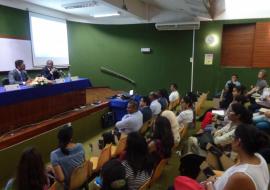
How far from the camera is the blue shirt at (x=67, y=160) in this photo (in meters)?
2.22

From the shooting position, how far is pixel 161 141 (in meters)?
2.62

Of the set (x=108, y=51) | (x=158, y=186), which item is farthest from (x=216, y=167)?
(x=108, y=51)

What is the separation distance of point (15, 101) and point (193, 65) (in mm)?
6253

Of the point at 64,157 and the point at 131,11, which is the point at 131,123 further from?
the point at 131,11

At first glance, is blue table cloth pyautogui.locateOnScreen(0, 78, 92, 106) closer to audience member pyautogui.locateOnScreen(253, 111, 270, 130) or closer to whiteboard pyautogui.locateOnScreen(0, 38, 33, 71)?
whiteboard pyautogui.locateOnScreen(0, 38, 33, 71)

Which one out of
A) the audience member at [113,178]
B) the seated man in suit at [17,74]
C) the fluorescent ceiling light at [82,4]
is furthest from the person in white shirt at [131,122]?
the fluorescent ceiling light at [82,4]

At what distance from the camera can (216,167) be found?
96.2 inches

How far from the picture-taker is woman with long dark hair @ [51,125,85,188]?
2203 mm

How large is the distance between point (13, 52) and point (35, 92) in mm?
2684

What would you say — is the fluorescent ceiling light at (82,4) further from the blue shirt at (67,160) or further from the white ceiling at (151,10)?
the blue shirt at (67,160)

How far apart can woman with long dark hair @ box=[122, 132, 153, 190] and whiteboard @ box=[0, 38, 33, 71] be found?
512 centimetres

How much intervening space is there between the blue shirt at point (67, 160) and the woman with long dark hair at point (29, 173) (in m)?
0.55

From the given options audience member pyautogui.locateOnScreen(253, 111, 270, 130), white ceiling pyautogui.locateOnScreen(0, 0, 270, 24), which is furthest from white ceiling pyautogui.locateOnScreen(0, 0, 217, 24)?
audience member pyautogui.locateOnScreen(253, 111, 270, 130)

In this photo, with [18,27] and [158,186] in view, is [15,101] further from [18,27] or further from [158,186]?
[18,27]
